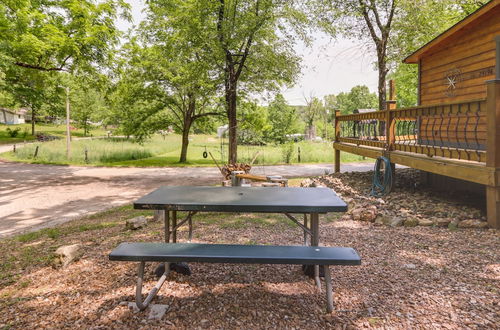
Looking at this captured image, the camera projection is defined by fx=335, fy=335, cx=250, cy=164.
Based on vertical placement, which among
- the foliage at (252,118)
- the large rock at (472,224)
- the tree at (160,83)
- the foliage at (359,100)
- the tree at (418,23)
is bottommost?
the large rock at (472,224)

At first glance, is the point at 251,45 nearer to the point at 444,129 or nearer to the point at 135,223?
the point at 444,129

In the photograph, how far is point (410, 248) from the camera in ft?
14.5

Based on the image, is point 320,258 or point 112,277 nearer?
point 320,258

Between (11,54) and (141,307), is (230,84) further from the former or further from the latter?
(141,307)

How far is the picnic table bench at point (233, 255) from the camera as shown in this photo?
265 centimetres

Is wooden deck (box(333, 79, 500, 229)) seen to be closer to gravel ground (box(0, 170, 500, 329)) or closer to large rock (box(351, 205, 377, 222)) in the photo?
gravel ground (box(0, 170, 500, 329))

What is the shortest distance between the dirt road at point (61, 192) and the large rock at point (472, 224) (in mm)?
7469

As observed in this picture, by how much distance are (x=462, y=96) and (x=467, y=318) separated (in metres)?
7.78

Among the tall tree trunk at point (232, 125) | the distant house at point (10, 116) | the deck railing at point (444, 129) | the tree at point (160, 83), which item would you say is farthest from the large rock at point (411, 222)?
the distant house at point (10, 116)

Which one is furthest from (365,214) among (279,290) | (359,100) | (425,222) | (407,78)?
(359,100)

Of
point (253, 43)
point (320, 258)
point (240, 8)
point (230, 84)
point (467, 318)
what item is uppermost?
point (240, 8)

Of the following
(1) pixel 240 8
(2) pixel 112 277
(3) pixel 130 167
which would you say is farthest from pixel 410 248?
(3) pixel 130 167

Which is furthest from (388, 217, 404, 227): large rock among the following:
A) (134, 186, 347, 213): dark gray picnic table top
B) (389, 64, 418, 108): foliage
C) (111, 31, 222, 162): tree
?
(389, 64, 418, 108): foliage

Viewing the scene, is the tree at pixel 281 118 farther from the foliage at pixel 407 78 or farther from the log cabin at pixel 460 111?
the log cabin at pixel 460 111
